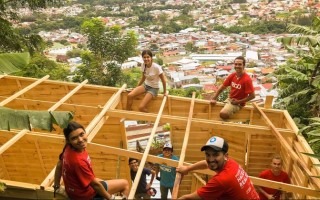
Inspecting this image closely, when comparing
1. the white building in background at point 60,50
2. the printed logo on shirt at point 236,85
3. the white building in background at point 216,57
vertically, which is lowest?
the white building in background at point 216,57

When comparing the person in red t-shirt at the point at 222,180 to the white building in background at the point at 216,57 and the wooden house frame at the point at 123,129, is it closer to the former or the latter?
the wooden house frame at the point at 123,129

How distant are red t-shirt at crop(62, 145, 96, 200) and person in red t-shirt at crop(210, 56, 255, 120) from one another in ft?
12.3

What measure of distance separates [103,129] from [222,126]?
3.01m

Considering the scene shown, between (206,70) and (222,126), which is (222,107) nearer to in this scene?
(222,126)

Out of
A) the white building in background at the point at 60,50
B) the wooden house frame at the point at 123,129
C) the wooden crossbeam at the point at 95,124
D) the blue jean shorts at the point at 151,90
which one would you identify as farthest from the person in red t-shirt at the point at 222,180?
the white building in background at the point at 60,50

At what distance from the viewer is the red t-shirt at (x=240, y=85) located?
6.44m

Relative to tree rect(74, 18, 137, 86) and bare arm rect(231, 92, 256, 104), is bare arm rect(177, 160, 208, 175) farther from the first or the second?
tree rect(74, 18, 137, 86)

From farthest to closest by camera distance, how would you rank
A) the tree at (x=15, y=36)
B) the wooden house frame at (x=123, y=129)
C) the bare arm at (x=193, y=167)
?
the tree at (x=15, y=36) → the wooden house frame at (x=123, y=129) → the bare arm at (x=193, y=167)

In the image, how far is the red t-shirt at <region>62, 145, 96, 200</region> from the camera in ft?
11.4

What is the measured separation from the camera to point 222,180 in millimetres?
3270

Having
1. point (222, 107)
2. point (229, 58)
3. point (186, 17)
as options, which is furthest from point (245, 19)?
point (222, 107)

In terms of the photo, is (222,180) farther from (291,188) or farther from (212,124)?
(212,124)

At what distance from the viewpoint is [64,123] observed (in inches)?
136

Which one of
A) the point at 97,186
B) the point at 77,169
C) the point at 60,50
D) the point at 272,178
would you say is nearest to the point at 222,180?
the point at 97,186
